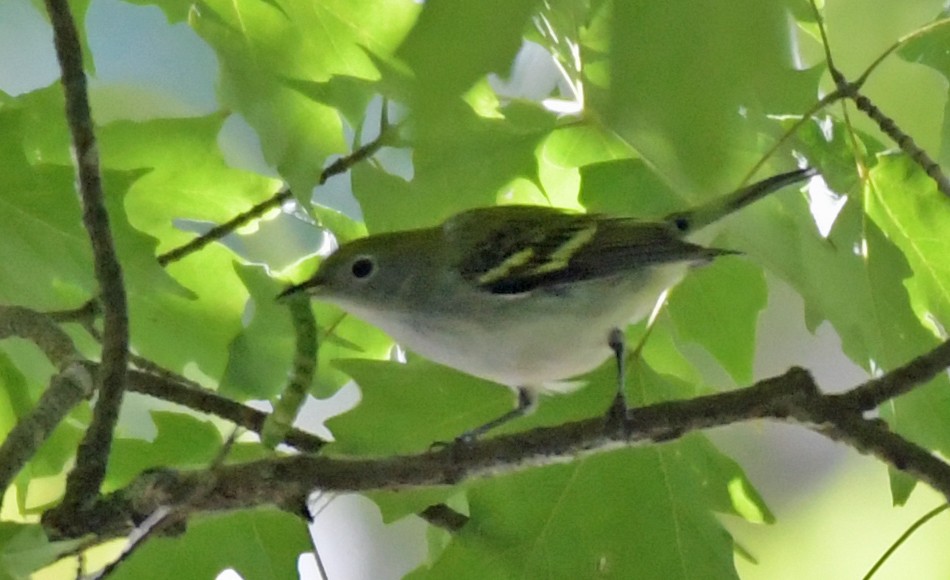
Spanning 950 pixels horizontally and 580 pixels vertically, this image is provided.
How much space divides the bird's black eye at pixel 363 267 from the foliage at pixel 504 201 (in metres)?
0.06

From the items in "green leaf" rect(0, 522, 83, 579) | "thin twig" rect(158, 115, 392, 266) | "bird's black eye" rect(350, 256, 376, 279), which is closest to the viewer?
"green leaf" rect(0, 522, 83, 579)

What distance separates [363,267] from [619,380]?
0.26m

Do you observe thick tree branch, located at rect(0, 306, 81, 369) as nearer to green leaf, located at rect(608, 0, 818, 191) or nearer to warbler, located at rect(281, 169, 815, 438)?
warbler, located at rect(281, 169, 815, 438)

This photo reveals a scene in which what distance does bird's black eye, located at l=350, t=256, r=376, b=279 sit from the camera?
857mm

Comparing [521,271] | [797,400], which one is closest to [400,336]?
[521,271]

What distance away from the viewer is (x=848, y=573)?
58.0 inches

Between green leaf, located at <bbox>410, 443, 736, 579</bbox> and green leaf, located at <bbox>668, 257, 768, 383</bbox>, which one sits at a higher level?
green leaf, located at <bbox>668, 257, 768, 383</bbox>

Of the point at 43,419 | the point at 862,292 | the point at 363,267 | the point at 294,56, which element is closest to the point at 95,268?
the point at 43,419

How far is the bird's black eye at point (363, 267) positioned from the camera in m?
0.86

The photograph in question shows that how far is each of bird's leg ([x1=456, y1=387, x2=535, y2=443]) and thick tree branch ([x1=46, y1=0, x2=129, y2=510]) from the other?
27 cm

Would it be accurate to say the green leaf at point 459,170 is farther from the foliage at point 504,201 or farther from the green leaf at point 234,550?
the green leaf at point 234,550

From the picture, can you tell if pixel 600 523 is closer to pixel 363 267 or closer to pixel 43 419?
pixel 363 267

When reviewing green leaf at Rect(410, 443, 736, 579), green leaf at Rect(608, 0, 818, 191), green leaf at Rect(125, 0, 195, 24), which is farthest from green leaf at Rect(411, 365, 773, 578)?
green leaf at Rect(125, 0, 195, 24)

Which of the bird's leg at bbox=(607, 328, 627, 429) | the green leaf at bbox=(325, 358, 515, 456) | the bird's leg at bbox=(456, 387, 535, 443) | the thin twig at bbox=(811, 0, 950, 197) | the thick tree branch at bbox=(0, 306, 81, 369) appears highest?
the thin twig at bbox=(811, 0, 950, 197)
